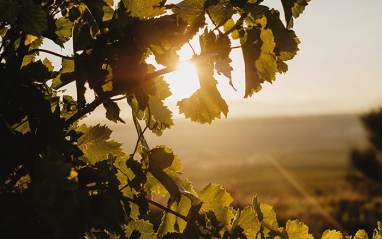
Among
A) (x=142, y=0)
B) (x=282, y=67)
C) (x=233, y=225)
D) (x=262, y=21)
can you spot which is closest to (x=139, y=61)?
(x=142, y=0)

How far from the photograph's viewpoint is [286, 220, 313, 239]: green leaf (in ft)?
4.71

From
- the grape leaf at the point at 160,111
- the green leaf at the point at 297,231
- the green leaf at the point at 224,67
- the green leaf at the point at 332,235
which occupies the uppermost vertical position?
the green leaf at the point at 224,67

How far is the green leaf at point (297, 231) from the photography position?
1436 millimetres

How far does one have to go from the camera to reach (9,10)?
1.05m

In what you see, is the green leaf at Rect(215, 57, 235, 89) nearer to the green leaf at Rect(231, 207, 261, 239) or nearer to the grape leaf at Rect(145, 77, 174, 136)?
the grape leaf at Rect(145, 77, 174, 136)

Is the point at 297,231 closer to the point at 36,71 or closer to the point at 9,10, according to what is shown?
the point at 36,71

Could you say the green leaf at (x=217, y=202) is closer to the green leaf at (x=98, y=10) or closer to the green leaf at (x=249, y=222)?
the green leaf at (x=249, y=222)

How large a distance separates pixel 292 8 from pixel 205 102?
0.52m

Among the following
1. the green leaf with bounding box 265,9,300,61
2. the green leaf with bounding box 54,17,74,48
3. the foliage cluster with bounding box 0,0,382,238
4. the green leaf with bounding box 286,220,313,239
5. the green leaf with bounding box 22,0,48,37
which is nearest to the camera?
the foliage cluster with bounding box 0,0,382,238

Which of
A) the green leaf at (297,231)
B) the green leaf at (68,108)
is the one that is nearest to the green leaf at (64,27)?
the green leaf at (68,108)

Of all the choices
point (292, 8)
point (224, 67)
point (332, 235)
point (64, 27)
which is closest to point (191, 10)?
point (224, 67)

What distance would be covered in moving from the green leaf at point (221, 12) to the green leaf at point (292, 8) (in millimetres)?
183

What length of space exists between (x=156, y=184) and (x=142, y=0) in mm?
774

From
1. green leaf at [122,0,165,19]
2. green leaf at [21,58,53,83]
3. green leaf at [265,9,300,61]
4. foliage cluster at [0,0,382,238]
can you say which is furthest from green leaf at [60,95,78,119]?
green leaf at [265,9,300,61]
